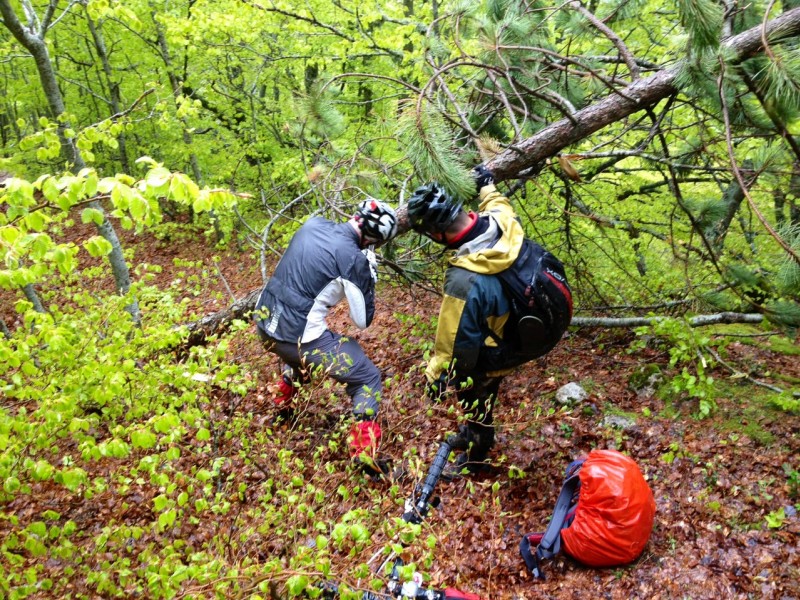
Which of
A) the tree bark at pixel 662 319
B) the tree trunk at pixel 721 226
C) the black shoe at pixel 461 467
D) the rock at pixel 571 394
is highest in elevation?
the tree trunk at pixel 721 226

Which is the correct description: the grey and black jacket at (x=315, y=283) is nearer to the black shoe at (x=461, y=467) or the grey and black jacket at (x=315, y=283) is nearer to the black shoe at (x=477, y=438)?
the black shoe at (x=477, y=438)

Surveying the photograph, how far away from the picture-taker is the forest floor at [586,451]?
3.26 m

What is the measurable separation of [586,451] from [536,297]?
1.83 meters

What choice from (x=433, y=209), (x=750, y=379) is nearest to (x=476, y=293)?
(x=433, y=209)

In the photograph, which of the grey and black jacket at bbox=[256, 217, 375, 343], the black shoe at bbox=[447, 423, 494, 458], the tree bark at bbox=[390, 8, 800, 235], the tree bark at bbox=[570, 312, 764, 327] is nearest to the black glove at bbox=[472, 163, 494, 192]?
the tree bark at bbox=[390, 8, 800, 235]

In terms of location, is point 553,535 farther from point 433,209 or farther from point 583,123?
point 583,123

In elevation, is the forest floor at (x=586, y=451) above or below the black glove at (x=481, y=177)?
below

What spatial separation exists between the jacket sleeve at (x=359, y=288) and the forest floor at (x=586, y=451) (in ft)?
2.16

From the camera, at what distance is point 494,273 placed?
3531 millimetres

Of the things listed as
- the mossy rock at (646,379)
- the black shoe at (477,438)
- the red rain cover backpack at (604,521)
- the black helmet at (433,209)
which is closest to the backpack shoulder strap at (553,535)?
the red rain cover backpack at (604,521)

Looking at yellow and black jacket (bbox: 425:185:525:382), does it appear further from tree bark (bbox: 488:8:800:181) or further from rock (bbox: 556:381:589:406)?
rock (bbox: 556:381:589:406)

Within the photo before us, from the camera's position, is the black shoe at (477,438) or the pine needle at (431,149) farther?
the black shoe at (477,438)

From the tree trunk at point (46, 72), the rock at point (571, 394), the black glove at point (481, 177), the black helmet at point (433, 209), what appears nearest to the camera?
the black helmet at point (433, 209)

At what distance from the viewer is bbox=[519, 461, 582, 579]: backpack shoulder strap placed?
3492mm
